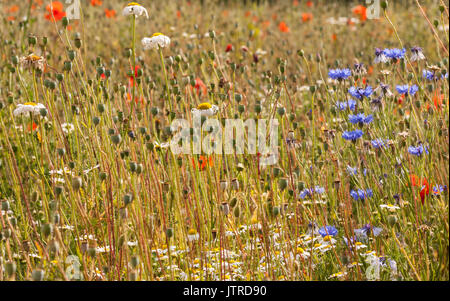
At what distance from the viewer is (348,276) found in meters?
1.92

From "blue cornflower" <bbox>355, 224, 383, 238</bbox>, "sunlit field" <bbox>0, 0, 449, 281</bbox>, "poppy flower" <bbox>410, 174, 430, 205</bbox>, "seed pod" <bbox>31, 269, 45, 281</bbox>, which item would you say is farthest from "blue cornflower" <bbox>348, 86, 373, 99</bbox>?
"seed pod" <bbox>31, 269, 45, 281</bbox>

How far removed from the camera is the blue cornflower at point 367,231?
1.98 metres

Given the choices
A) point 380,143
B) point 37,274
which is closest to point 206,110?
point 380,143

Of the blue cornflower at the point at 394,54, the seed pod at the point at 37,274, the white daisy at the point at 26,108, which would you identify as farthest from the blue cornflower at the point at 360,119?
the seed pod at the point at 37,274

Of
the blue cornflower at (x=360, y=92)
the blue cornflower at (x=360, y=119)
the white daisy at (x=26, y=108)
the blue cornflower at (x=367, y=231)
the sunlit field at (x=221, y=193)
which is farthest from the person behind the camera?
the blue cornflower at (x=360, y=92)

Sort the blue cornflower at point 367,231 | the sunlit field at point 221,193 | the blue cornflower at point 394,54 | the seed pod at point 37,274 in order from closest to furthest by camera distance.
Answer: the seed pod at point 37,274 < the sunlit field at point 221,193 < the blue cornflower at point 367,231 < the blue cornflower at point 394,54

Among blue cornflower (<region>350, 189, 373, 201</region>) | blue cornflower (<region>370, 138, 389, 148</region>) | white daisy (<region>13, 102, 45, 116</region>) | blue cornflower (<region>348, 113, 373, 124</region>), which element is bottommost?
blue cornflower (<region>350, 189, 373, 201</region>)

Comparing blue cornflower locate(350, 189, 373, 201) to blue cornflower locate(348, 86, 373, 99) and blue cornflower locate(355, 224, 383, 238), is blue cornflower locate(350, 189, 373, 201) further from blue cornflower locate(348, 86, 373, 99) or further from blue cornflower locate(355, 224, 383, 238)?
blue cornflower locate(348, 86, 373, 99)

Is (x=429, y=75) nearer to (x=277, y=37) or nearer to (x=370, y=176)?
(x=370, y=176)

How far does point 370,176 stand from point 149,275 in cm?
98

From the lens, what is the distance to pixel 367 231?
209 centimetres

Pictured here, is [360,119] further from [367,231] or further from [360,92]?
[367,231]

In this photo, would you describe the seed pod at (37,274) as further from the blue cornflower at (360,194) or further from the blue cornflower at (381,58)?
the blue cornflower at (381,58)

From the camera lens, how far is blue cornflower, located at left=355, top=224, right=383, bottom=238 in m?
1.98
